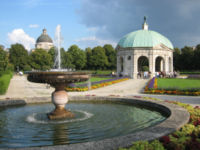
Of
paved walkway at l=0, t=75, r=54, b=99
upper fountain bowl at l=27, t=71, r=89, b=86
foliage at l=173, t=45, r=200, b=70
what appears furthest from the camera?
foliage at l=173, t=45, r=200, b=70

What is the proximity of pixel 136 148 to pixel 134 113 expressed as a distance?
5.11m

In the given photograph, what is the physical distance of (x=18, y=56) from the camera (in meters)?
72.4

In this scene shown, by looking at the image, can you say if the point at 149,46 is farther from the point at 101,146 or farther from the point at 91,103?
the point at 101,146

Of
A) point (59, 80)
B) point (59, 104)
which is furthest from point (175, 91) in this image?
point (59, 80)

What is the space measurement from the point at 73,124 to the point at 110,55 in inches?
2642

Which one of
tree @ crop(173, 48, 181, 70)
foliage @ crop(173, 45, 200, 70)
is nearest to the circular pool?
foliage @ crop(173, 45, 200, 70)

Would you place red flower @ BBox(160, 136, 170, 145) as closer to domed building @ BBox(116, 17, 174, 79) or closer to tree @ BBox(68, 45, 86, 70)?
domed building @ BBox(116, 17, 174, 79)

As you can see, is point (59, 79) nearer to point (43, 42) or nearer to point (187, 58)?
point (187, 58)

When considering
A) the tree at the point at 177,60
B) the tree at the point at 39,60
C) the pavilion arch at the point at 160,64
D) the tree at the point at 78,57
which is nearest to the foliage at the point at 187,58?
the tree at the point at 177,60

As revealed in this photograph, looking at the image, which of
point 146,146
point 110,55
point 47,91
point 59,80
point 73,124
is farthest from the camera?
point 110,55

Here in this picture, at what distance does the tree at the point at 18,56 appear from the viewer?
70.9 metres

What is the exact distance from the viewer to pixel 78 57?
68.6m

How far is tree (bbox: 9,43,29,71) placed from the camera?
2790 inches

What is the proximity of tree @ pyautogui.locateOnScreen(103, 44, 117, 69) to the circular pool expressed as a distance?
63.0 m
